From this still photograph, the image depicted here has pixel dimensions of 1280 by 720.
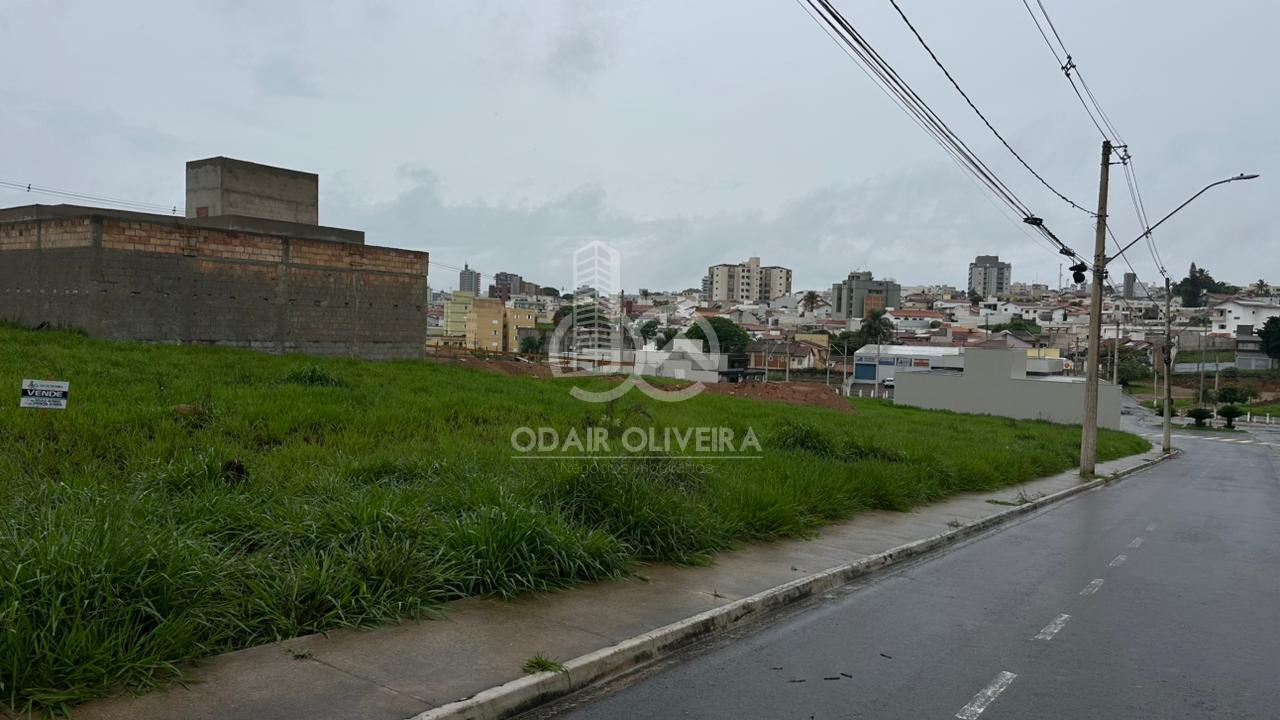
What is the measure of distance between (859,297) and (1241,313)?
5939 centimetres

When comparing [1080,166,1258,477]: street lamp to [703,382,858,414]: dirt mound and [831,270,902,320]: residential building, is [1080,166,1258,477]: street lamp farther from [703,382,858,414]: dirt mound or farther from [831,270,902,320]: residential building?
[831,270,902,320]: residential building

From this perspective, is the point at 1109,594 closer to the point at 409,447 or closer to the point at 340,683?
the point at 340,683

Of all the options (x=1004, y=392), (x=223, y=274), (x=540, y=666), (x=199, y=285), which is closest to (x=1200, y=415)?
(x=1004, y=392)

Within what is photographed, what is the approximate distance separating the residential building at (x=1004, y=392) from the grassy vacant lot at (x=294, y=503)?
1472 inches

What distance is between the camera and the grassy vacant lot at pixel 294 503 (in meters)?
5.06

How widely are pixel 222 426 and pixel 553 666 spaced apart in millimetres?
7507

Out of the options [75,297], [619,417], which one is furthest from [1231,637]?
[75,297]

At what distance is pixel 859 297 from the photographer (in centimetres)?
16375

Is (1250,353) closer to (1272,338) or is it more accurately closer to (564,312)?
(1272,338)

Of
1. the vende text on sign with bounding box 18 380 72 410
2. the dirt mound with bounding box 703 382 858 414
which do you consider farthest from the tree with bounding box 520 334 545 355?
the vende text on sign with bounding box 18 380 72 410

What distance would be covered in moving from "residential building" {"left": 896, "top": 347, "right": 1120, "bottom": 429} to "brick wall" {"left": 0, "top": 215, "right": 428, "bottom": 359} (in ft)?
125

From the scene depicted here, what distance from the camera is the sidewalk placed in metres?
4.73

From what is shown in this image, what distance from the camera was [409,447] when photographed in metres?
11.5

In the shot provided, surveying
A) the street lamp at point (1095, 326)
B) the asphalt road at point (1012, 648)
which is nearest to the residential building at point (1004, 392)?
the street lamp at point (1095, 326)
